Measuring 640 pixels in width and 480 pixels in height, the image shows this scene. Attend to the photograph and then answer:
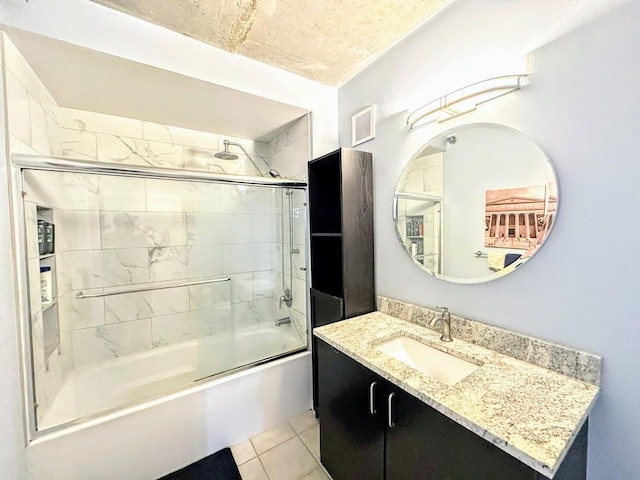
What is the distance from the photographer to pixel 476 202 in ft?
3.87

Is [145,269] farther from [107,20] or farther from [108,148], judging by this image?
[107,20]

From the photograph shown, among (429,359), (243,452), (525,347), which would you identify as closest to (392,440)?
(429,359)

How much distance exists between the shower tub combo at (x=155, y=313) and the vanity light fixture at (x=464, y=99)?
99cm

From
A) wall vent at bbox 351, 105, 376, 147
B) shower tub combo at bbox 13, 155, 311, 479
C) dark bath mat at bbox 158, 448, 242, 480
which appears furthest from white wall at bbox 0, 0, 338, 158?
dark bath mat at bbox 158, 448, 242, 480

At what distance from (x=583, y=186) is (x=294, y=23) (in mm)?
1486

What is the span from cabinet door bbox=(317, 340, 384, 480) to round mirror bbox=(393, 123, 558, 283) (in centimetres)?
65

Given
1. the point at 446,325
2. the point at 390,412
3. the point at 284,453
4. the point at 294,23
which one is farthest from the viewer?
the point at 284,453

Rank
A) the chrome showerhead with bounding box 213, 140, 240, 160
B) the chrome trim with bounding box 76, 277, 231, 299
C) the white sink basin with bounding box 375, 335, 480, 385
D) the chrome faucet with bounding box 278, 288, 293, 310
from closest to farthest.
Result: the white sink basin with bounding box 375, 335, 480, 385
the chrome trim with bounding box 76, 277, 231, 299
the chrome showerhead with bounding box 213, 140, 240, 160
the chrome faucet with bounding box 278, 288, 293, 310

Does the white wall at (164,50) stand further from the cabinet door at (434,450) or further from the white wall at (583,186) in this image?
the cabinet door at (434,450)

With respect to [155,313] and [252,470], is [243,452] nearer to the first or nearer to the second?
[252,470]

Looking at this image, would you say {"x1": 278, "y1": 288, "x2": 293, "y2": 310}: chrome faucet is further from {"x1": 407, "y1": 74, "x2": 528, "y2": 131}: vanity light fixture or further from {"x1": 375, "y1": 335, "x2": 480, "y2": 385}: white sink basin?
{"x1": 407, "y1": 74, "x2": 528, "y2": 131}: vanity light fixture

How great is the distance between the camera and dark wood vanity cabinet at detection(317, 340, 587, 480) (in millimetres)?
739

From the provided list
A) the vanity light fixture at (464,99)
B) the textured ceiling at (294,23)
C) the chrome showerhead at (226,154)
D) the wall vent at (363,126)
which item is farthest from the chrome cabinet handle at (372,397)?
the chrome showerhead at (226,154)

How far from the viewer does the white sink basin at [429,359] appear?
112 centimetres
